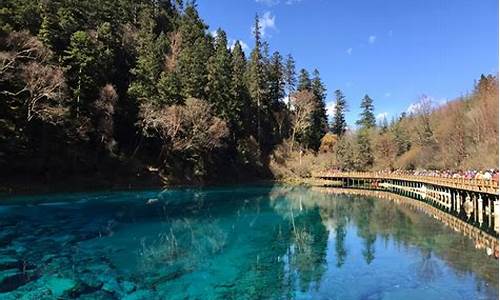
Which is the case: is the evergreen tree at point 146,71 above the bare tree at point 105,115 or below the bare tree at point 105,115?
above

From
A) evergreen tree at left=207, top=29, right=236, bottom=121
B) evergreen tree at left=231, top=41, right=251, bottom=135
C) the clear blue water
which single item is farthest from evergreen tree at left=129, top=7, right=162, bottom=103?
the clear blue water

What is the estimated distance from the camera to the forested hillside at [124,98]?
36.3m

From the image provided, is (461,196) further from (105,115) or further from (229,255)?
(105,115)

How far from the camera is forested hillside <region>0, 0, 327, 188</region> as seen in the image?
1430 inches

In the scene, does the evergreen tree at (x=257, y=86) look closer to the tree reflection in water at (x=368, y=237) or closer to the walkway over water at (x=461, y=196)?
the walkway over water at (x=461, y=196)

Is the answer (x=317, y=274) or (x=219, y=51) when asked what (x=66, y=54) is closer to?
(x=219, y=51)

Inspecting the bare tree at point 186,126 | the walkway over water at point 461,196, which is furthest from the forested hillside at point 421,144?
the bare tree at point 186,126

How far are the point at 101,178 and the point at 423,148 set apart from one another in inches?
1739

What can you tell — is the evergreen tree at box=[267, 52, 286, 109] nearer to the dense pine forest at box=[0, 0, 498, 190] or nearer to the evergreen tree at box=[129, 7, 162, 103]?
the dense pine forest at box=[0, 0, 498, 190]

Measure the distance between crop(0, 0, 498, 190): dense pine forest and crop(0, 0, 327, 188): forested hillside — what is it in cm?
14

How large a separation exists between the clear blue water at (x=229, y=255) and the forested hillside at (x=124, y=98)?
925 cm

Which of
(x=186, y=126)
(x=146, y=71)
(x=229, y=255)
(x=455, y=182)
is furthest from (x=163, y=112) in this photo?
(x=229, y=255)

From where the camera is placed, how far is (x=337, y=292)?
12656 millimetres

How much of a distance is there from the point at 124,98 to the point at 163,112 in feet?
17.3
